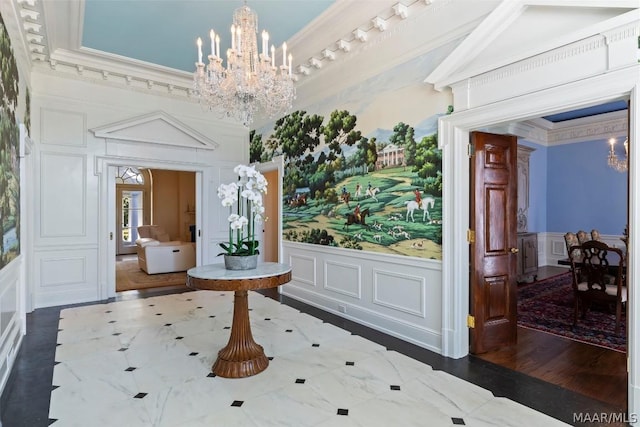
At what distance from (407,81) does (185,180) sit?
998 centimetres

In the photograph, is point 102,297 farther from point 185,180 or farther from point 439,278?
point 185,180

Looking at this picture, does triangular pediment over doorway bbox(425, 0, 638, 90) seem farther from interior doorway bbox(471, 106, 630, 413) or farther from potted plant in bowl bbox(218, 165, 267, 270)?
interior doorway bbox(471, 106, 630, 413)

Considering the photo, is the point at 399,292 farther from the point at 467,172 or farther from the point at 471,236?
the point at 467,172

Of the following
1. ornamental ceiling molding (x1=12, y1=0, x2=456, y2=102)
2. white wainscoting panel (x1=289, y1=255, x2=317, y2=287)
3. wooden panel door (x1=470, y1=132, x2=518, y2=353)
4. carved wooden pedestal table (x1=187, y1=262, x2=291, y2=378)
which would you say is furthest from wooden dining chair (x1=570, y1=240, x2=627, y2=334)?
carved wooden pedestal table (x1=187, y1=262, x2=291, y2=378)

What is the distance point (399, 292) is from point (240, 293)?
1874 millimetres

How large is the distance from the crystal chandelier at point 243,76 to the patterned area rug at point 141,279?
14.7 ft

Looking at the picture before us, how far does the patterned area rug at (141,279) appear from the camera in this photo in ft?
21.7

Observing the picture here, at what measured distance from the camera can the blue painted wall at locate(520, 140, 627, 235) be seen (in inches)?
293

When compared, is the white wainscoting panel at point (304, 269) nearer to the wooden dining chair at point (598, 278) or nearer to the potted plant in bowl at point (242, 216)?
the potted plant in bowl at point (242, 216)

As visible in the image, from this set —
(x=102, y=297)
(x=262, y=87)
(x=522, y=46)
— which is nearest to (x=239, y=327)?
(x=262, y=87)

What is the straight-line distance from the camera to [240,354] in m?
3.09

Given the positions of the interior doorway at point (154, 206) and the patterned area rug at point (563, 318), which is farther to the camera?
the interior doorway at point (154, 206)

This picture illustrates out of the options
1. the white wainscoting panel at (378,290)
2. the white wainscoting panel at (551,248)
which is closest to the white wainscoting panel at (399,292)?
the white wainscoting panel at (378,290)

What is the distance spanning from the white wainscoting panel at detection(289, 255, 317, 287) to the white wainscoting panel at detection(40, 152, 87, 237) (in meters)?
3.45
